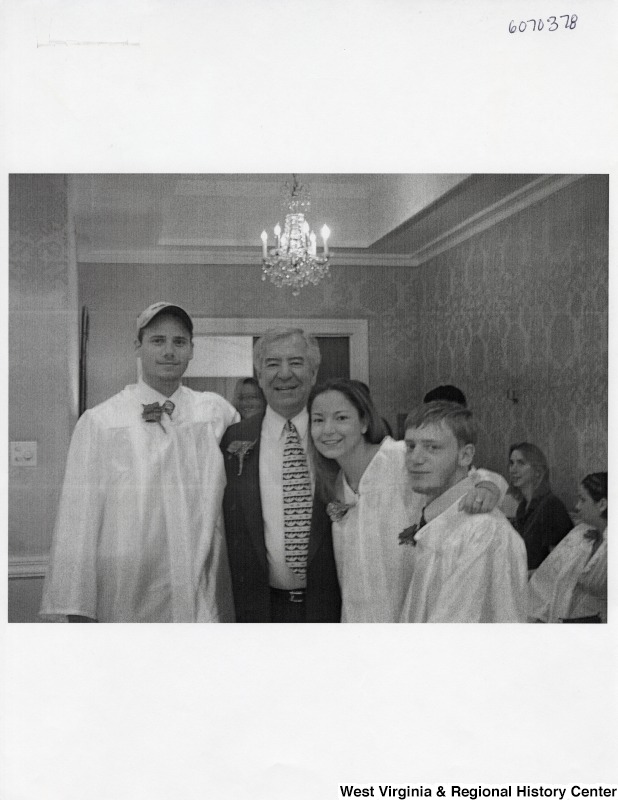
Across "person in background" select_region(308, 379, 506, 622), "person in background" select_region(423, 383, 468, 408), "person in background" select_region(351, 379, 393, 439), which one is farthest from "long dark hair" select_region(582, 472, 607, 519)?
"person in background" select_region(351, 379, 393, 439)

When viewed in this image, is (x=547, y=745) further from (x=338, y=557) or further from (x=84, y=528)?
(x=84, y=528)

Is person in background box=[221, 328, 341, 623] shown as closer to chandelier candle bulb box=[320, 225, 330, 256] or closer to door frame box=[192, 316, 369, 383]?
door frame box=[192, 316, 369, 383]

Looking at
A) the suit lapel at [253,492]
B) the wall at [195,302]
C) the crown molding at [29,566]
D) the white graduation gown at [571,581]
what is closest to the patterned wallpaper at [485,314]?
the wall at [195,302]

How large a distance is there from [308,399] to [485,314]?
1.34 ft

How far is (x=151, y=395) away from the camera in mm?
1912

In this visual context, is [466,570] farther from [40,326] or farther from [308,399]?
[40,326]

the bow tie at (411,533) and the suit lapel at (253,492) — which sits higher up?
the suit lapel at (253,492)

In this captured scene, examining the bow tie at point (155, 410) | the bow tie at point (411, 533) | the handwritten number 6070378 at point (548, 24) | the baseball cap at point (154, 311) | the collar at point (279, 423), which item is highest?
the handwritten number 6070378 at point (548, 24)

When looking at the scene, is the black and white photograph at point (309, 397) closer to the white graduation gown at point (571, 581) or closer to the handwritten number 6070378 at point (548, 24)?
the white graduation gown at point (571, 581)

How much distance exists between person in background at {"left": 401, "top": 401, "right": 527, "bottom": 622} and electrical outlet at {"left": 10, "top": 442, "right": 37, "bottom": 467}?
0.78m

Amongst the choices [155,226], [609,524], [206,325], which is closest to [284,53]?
[155,226]

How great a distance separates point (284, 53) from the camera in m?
1.88

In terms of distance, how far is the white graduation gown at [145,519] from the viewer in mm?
1914

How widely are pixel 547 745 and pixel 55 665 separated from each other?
1.05 m
